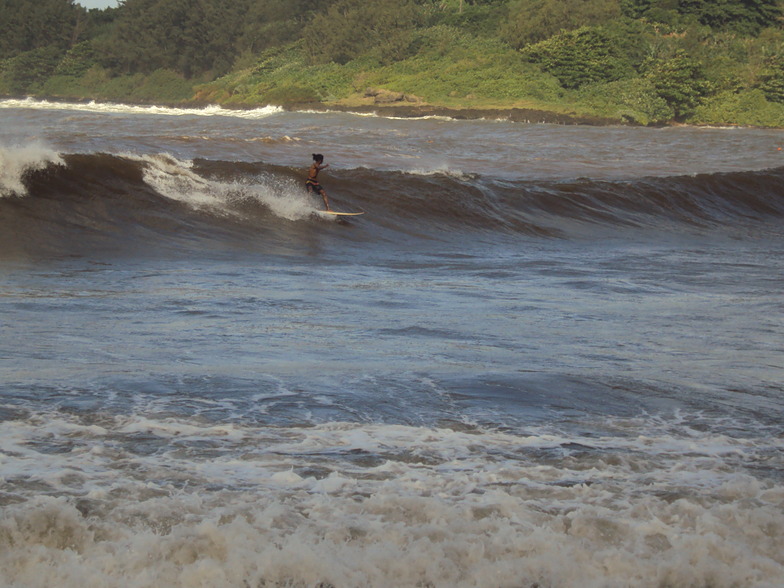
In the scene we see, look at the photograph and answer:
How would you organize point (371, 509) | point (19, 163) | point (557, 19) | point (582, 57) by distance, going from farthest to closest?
point (557, 19) → point (582, 57) → point (19, 163) → point (371, 509)

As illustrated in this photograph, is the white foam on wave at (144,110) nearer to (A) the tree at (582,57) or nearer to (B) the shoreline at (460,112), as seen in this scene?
(B) the shoreline at (460,112)

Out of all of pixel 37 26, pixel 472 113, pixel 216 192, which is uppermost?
pixel 37 26

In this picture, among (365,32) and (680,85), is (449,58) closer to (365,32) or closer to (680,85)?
(365,32)

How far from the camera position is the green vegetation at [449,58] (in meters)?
62.0

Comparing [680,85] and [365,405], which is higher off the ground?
[680,85]

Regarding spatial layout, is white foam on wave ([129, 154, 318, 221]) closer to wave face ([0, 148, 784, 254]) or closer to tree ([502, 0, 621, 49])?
wave face ([0, 148, 784, 254])

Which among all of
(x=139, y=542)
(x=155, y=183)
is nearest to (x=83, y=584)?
(x=139, y=542)

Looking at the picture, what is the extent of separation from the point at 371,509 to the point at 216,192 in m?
12.7

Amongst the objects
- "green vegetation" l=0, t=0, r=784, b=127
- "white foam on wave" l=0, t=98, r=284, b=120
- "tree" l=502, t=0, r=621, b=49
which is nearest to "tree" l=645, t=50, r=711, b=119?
"green vegetation" l=0, t=0, r=784, b=127

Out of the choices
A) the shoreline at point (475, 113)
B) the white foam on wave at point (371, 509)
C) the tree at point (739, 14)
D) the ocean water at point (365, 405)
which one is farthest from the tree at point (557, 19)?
the white foam on wave at point (371, 509)

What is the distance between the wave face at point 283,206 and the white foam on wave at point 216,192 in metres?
0.02

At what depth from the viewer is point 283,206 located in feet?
51.8

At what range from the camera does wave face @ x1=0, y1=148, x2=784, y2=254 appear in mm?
13312

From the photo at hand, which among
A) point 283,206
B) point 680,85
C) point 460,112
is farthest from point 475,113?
point 283,206
